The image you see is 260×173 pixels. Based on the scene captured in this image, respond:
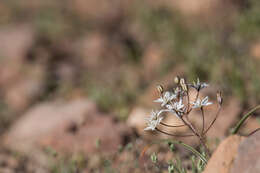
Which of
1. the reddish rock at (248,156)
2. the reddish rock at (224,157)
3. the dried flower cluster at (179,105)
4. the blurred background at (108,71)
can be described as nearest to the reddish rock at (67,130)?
the blurred background at (108,71)

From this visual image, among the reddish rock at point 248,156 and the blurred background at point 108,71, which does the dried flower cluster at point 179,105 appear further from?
the blurred background at point 108,71

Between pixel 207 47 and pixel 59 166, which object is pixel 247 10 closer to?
pixel 207 47

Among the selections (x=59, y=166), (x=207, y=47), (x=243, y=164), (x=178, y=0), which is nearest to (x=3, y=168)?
(x=59, y=166)

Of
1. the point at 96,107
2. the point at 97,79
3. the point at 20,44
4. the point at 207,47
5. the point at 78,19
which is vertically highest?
the point at 78,19

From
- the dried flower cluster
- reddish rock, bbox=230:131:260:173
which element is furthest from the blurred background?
reddish rock, bbox=230:131:260:173

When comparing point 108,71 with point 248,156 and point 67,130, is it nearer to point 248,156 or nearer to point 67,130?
point 67,130
